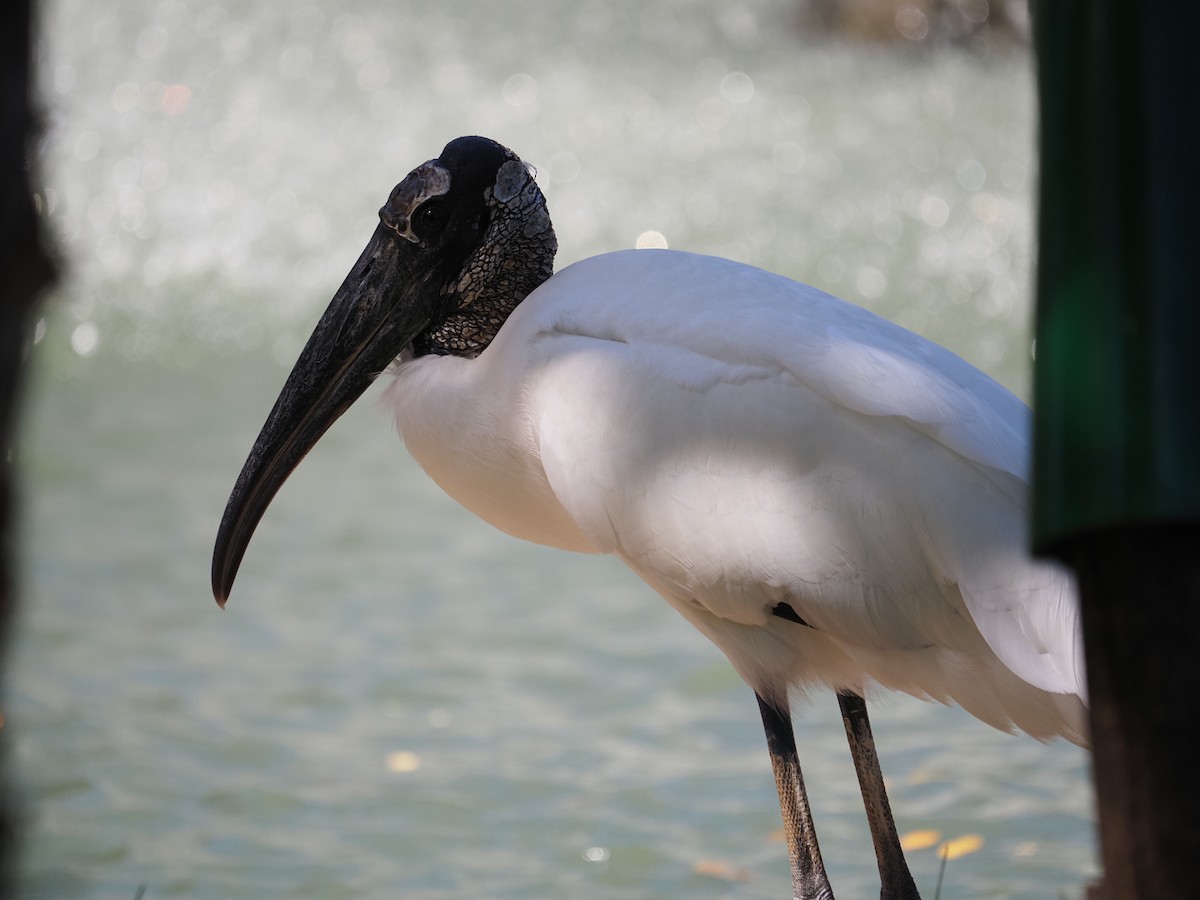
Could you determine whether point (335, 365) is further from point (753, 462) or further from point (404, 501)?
point (404, 501)

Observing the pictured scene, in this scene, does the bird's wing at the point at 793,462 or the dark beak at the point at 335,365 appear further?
the dark beak at the point at 335,365

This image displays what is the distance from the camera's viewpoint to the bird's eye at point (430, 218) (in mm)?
3182

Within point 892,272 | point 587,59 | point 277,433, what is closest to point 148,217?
point 587,59

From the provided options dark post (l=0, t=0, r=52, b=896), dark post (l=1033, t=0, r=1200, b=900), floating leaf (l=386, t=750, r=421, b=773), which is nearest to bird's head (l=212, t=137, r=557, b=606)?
floating leaf (l=386, t=750, r=421, b=773)

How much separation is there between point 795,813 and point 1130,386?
1824 mm

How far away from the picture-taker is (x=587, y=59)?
37.4 ft

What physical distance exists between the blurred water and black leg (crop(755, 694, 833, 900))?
99cm

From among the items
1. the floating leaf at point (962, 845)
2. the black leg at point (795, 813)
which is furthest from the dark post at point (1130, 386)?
the floating leaf at point (962, 845)

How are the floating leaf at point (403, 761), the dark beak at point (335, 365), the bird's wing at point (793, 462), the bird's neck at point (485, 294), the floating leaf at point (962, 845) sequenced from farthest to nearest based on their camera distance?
the floating leaf at point (403, 761), the floating leaf at point (962, 845), the bird's neck at point (485, 294), the dark beak at point (335, 365), the bird's wing at point (793, 462)

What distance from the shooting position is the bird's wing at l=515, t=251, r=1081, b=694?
8.14 feet

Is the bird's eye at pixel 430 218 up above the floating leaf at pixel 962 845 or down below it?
above

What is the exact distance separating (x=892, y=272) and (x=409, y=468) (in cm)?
362

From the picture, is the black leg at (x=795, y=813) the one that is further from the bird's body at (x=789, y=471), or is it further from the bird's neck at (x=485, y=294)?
the bird's neck at (x=485, y=294)

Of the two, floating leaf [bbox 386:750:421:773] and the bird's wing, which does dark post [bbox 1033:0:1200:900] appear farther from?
floating leaf [bbox 386:750:421:773]
